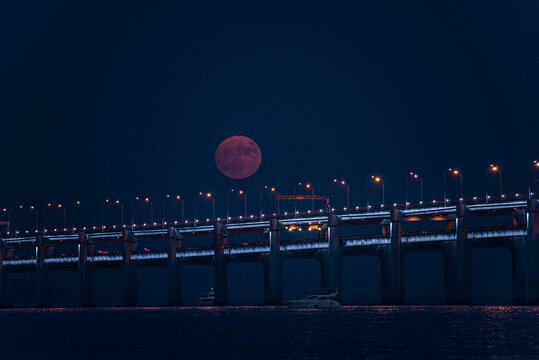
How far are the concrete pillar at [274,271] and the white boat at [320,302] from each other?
1609cm

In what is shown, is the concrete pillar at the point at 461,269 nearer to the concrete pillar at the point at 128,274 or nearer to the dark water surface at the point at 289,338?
the dark water surface at the point at 289,338

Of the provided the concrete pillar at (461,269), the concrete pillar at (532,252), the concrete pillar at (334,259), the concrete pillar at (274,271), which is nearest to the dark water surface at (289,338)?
the concrete pillar at (532,252)

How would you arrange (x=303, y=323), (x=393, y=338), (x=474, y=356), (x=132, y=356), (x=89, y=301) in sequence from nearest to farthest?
(x=474, y=356) < (x=132, y=356) < (x=393, y=338) < (x=303, y=323) < (x=89, y=301)

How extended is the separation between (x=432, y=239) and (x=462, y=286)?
11.7 meters

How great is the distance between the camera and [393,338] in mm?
77312

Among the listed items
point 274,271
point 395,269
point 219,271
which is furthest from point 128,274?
point 395,269

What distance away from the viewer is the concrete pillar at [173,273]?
595ft

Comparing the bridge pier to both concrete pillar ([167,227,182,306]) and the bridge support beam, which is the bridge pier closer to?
the bridge support beam

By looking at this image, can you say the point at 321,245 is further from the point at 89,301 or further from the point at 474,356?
the point at 474,356

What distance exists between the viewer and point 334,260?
533ft

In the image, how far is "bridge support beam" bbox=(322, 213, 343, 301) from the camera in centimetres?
15850

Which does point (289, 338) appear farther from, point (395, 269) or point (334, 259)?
point (334, 259)

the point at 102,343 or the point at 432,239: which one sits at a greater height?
the point at 432,239

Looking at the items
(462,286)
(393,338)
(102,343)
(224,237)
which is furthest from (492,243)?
(102,343)
